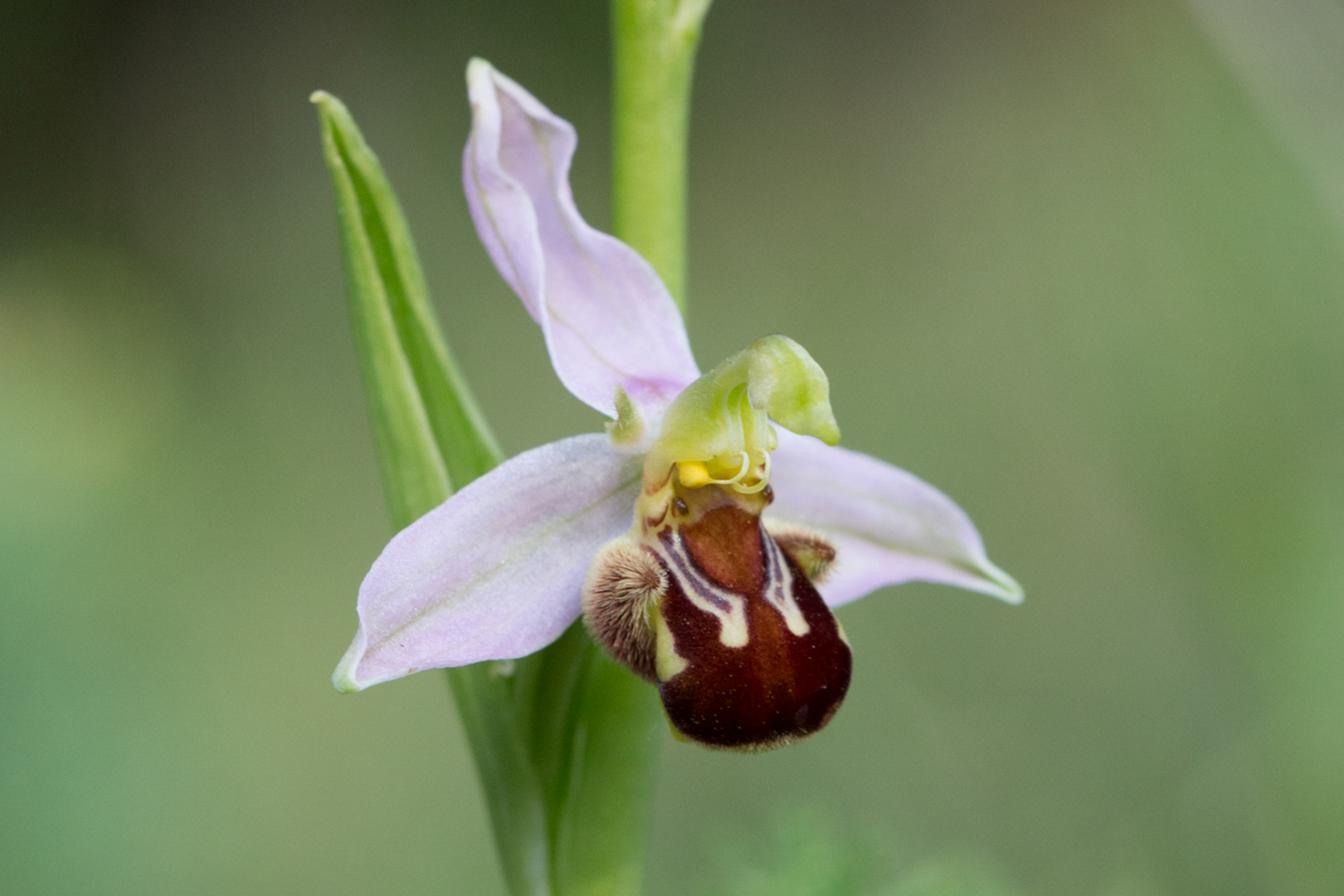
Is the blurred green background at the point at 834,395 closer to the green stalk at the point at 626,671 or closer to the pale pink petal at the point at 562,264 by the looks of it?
the green stalk at the point at 626,671

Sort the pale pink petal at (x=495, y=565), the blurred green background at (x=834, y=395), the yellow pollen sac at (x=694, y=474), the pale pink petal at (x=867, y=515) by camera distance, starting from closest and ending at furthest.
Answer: the pale pink petal at (x=495, y=565) < the yellow pollen sac at (x=694, y=474) < the pale pink petal at (x=867, y=515) < the blurred green background at (x=834, y=395)

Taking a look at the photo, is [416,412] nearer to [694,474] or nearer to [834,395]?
[694,474]

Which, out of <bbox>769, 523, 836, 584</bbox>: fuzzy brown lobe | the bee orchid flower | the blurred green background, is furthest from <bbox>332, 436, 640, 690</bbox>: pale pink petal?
the blurred green background

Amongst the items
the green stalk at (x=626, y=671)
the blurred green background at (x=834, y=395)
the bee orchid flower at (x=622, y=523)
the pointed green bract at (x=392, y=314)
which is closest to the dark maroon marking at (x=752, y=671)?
the bee orchid flower at (x=622, y=523)

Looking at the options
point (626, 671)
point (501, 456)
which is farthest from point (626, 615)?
point (501, 456)

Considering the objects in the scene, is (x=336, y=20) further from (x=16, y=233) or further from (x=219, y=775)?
(x=219, y=775)

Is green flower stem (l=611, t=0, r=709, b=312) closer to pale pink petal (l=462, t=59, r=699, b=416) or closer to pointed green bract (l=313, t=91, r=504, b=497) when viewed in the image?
pale pink petal (l=462, t=59, r=699, b=416)

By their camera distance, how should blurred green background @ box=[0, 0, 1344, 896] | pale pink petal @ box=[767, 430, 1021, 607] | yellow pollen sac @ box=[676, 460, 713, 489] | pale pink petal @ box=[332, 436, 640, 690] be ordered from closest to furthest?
pale pink petal @ box=[332, 436, 640, 690]
yellow pollen sac @ box=[676, 460, 713, 489]
pale pink petal @ box=[767, 430, 1021, 607]
blurred green background @ box=[0, 0, 1344, 896]
